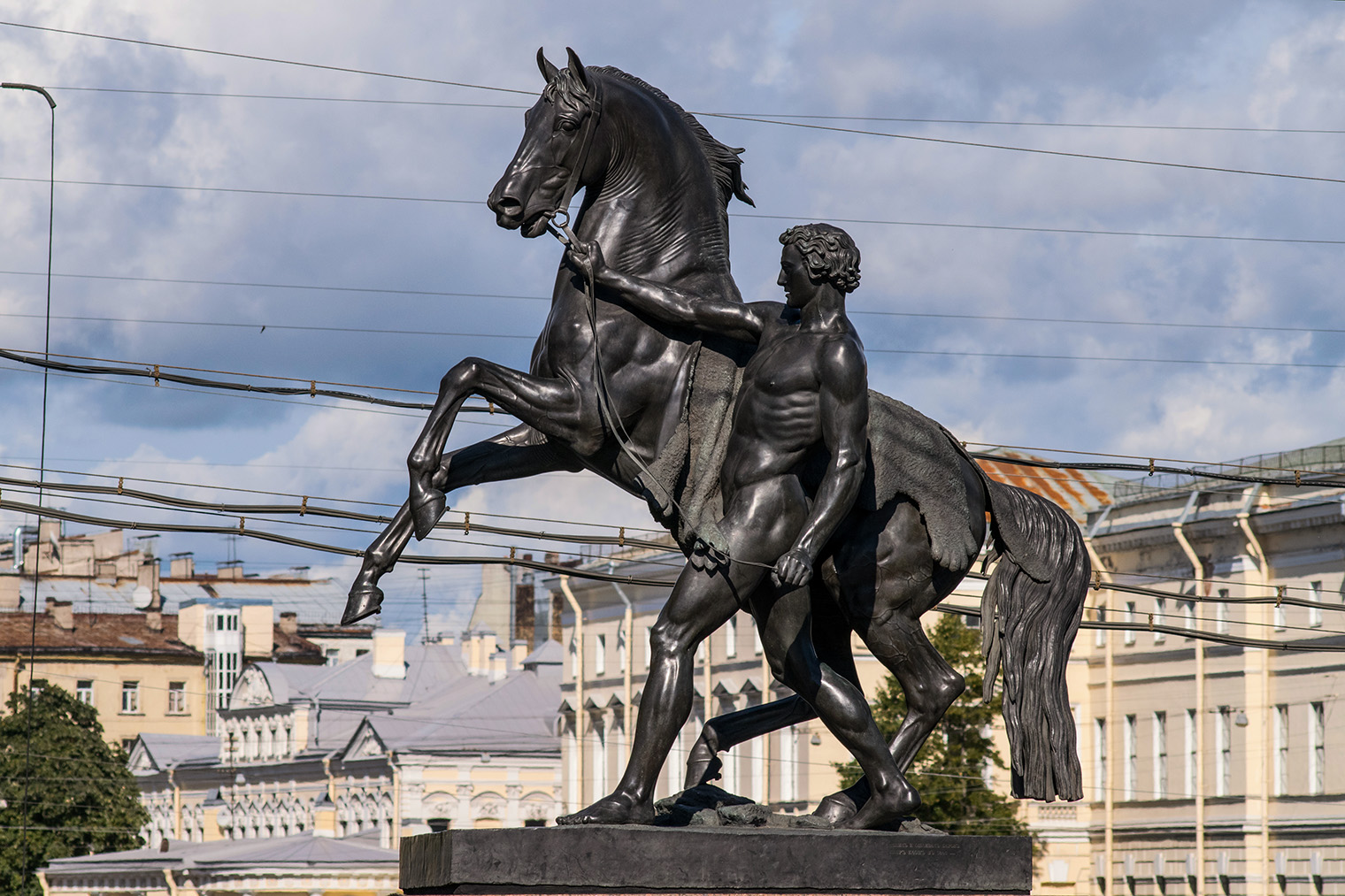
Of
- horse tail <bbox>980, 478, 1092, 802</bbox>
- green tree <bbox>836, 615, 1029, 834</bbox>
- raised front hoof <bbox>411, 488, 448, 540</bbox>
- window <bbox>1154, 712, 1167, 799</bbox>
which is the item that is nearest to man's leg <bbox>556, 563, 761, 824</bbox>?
raised front hoof <bbox>411, 488, 448, 540</bbox>

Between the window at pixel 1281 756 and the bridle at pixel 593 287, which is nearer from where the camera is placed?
the bridle at pixel 593 287

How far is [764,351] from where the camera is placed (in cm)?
884

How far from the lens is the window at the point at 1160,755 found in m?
48.9

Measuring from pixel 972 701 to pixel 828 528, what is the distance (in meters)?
33.2

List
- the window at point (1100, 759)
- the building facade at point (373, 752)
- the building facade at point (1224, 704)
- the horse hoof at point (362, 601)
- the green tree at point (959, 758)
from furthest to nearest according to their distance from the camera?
1. the building facade at point (373, 752)
2. the window at point (1100, 759)
3. the building facade at point (1224, 704)
4. the green tree at point (959, 758)
5. the horse hoof at point (362, 601)

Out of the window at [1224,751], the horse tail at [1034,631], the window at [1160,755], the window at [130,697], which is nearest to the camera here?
the horse tail at [1034,631]

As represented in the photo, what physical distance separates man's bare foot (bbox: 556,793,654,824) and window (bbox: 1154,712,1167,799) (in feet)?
138

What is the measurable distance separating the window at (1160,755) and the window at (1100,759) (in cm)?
183

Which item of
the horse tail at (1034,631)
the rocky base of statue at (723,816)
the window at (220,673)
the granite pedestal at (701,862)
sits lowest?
the granite pedestal at (701,862)

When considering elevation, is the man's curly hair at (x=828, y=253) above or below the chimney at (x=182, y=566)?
below

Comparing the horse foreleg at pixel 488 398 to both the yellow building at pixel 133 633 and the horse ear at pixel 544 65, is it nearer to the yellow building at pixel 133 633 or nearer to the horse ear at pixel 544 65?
the horse ear at pixel 544 65

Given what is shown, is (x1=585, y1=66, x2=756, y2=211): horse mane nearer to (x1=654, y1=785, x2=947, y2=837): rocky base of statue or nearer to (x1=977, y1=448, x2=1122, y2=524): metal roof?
(x1=654, y1=785, x2=947, y2=837): rocky base of statue

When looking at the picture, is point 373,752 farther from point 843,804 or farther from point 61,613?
point 843,804

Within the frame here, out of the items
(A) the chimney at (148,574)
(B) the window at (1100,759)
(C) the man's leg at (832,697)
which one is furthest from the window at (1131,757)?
(A) the chimney at (148,574)
